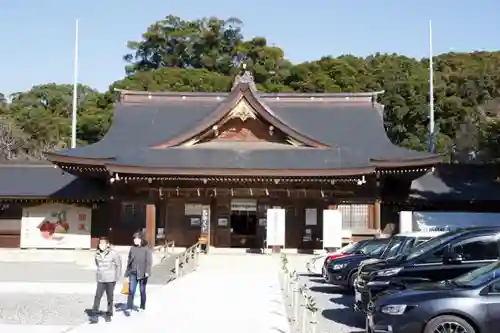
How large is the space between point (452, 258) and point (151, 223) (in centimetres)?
1808

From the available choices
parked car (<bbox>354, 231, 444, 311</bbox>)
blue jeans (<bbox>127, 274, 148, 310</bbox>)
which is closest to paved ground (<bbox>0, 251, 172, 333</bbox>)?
blue jeans (<bbox>127, 274, 148, 310</bbox>)

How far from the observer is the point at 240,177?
1045 inches

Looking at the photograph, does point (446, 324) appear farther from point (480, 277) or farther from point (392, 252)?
point (392, 252)

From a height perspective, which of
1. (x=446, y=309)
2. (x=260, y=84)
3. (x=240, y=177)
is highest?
(x=260, y=84)

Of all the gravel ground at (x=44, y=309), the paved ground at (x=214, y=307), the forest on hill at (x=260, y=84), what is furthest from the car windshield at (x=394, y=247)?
the forest on hill at (x=260, y=84)

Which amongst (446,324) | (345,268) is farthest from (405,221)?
(446,324)

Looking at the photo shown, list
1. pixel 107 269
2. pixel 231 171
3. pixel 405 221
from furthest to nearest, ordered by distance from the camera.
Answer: pixel 231 171, pixel 405 221, pixel 107 269

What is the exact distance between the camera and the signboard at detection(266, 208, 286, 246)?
25219 mm

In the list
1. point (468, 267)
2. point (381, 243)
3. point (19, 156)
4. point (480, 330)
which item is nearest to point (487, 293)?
point (480, 330)

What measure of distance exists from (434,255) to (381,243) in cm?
580

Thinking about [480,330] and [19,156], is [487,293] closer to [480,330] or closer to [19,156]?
[480,330]

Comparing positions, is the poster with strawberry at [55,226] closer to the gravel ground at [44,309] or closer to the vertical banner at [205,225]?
the vertical banner at [205,225]

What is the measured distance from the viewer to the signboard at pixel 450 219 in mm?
25859

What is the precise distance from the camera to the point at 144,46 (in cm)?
8512
